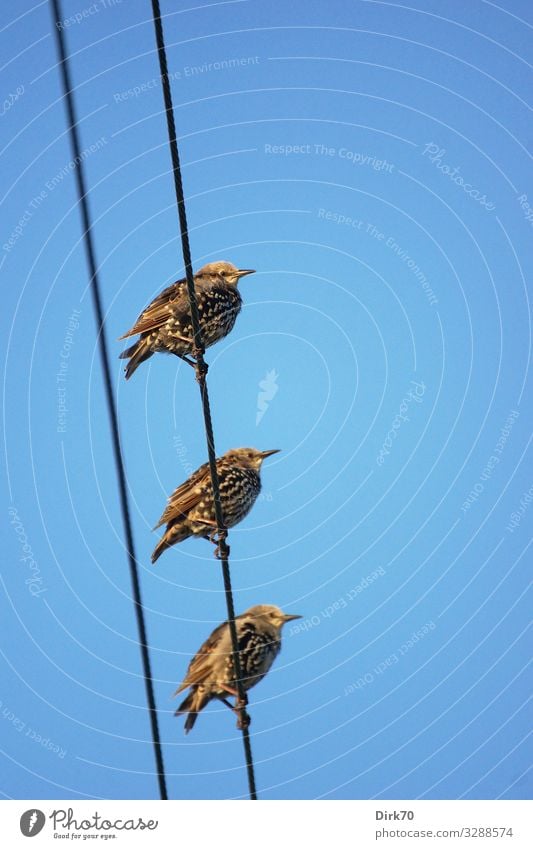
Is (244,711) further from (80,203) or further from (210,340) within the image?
(80,203)

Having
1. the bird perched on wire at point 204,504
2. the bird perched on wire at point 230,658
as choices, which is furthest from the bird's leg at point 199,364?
the bird perched on wire at point 230,658

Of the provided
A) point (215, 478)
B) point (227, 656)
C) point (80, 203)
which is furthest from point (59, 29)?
point (227, 656)

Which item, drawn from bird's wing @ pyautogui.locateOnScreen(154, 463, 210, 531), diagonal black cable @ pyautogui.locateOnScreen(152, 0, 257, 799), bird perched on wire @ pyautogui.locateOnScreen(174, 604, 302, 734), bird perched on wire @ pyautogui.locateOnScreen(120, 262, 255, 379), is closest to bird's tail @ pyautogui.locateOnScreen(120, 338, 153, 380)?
bird perched on wire @ pyautogui.locateOnScreen(120, 262, 255, 379)

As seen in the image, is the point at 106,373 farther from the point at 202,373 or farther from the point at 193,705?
the point at 193,705

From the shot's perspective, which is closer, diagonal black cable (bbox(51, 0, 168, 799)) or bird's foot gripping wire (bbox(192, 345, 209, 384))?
diagonal black cable (bbox(51, 0, 168, 799))

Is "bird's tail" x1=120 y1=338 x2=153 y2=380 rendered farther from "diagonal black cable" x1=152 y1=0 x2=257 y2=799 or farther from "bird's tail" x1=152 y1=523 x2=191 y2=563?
"bird's tail" x1=152 y1=523 x2=191 y2=563

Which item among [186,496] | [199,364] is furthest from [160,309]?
[186,496]
